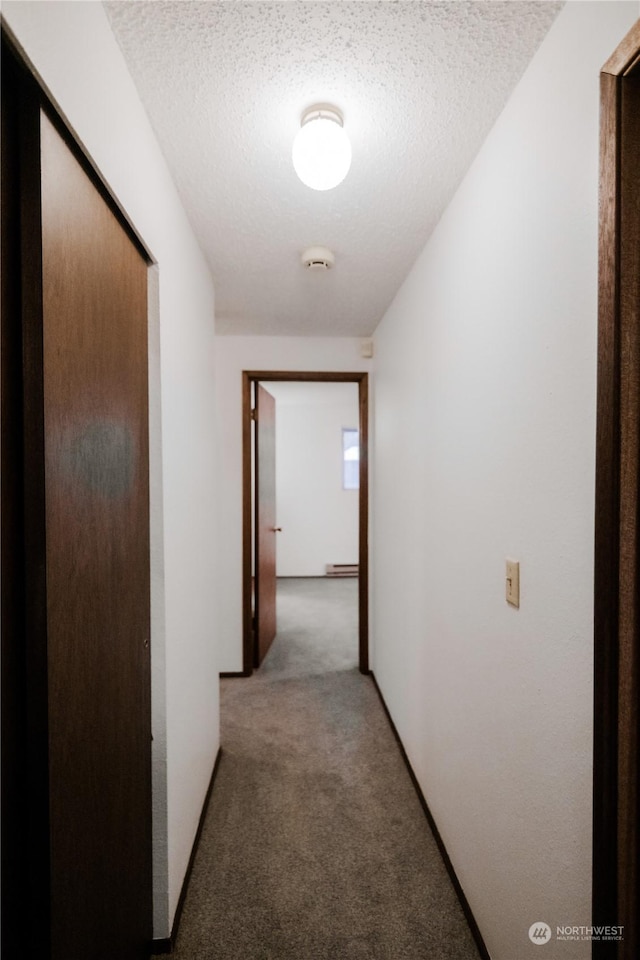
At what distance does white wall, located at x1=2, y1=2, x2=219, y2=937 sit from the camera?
825mm

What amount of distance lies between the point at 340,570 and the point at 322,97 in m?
5.51

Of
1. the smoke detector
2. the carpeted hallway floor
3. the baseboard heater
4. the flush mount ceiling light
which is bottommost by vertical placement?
the carpeted hallway floor

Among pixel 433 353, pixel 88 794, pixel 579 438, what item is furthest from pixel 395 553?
pixel 88 794

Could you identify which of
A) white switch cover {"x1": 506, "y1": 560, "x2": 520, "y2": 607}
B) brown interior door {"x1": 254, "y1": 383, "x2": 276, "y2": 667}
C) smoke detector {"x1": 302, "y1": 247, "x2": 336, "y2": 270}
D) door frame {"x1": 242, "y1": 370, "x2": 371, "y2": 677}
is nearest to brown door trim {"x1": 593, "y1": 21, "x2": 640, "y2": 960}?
white switch cover {"x1": 506, "y1": 560, "x2": 520, "y2": 607}

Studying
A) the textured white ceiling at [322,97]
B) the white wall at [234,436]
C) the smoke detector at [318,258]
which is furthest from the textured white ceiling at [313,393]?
the textured white ceiling at [322,97]

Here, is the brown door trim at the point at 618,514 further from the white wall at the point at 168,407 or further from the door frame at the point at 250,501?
the door frame at the point at 250,501

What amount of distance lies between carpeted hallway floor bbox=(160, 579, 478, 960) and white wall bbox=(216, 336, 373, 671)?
0.50 meters

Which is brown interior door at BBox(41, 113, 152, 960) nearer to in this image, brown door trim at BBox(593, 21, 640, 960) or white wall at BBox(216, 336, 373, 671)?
brown door trim at BBox(593, 21, 640, 960)

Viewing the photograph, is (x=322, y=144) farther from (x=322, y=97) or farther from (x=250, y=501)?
(x=250, y=501)

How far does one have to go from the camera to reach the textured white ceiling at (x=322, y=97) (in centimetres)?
94

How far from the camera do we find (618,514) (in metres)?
0.76

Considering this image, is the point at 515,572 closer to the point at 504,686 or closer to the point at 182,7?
the point at 504,686

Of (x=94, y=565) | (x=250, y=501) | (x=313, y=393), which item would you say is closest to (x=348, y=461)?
(x=313, y=393)

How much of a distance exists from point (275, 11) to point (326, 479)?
213 inches
